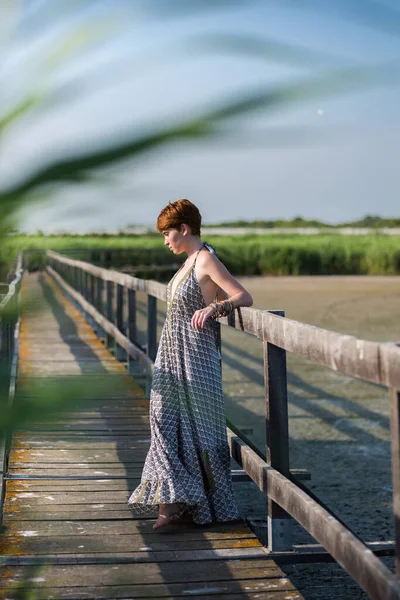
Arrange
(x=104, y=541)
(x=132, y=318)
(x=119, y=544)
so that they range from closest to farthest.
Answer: (x=119, y=544), (x=104, y=541), (x=132, y=318)

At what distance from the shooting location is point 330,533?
2.28 meters

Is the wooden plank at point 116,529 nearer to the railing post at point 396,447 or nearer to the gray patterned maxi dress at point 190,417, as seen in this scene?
the gray patterned maxi dress at point 190,417

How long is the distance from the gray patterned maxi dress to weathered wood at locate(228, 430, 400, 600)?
0.49 ft

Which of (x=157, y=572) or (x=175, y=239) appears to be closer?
(x=157, y=572)

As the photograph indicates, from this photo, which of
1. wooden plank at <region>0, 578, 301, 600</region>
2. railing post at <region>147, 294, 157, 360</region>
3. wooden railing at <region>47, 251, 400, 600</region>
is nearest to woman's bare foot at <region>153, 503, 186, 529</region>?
wooden railing at <region>47, 251, 400, 600</region>

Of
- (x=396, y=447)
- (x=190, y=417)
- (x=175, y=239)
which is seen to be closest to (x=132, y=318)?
(x=190, y=417)

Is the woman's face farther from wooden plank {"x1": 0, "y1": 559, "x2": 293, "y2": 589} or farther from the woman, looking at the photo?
wooden plank {"x1": 0, "y1": 559, "x2": 293, "y2": 589}

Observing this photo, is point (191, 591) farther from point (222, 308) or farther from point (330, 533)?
point (222, 308)

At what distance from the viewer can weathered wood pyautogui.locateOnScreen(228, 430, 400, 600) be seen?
6.27ft

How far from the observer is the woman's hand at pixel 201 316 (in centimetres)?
322

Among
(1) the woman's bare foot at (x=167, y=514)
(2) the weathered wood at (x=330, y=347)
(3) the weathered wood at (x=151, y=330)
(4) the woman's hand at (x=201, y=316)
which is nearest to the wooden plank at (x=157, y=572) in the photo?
(1) the woman's bare foot at (x=167, y=514)

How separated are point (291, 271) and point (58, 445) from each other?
42.5 metres

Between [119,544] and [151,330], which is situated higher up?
[151,330]

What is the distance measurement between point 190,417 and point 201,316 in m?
0.42
